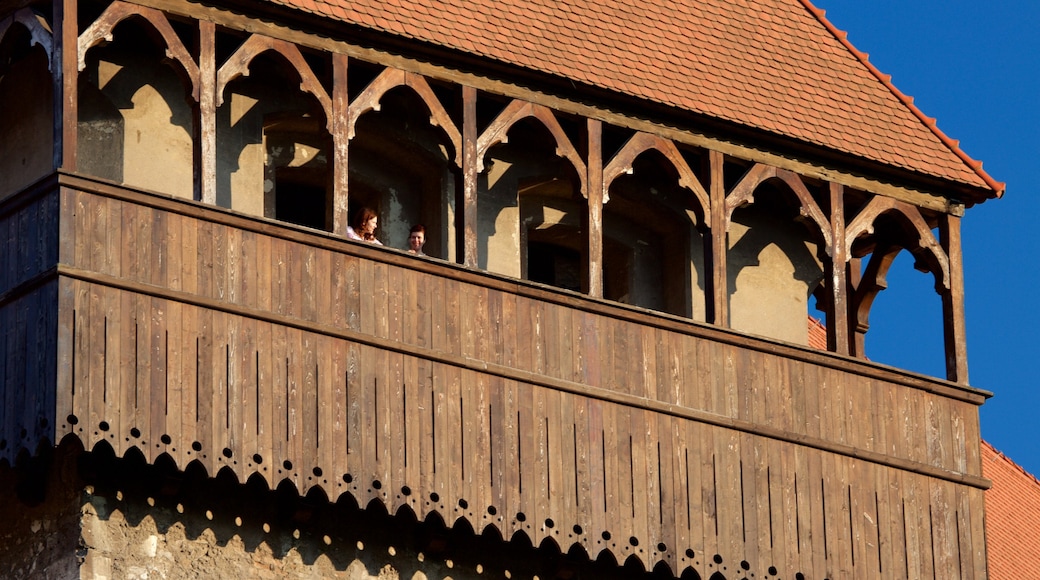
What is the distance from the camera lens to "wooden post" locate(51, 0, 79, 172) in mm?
27094

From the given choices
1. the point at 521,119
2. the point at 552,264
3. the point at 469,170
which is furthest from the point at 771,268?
the point at 469,170

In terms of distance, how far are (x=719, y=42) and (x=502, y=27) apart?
2690 millimetres

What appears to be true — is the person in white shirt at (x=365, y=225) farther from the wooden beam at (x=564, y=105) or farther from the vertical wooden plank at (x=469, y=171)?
the wooden beam at (x=564, y=105)

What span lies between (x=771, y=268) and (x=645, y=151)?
2.34 m

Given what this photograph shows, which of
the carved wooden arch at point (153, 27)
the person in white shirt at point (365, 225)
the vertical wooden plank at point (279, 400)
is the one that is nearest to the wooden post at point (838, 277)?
the person in white shirt at point (365, 225)

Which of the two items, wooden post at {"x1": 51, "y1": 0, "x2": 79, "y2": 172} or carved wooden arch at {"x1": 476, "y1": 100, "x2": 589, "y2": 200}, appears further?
carved wooden arch at {"x1": 476, "y1": 100, "x2": 589, "y2": 200}

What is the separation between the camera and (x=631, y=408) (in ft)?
95.4

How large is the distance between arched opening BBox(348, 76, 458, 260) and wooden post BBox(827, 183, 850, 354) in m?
3.33

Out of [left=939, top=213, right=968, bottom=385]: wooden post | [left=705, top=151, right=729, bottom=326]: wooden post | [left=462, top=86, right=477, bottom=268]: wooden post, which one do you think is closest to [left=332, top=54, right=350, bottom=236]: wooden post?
[left=462, top=86, right=477, bottom=268]: wooden post

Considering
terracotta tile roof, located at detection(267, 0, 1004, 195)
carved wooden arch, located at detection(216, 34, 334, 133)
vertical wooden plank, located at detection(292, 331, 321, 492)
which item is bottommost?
vertical wooden plank, located at detection(292, 331, 321, 492)

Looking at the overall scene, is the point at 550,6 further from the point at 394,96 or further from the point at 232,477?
the point at 232,477

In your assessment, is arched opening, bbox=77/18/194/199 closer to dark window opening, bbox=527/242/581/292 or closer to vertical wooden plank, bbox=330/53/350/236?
vertical wooden plank, bbox=330/53/350/236

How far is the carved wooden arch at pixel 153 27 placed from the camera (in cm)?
2758

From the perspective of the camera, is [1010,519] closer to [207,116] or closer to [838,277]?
[838,277]
